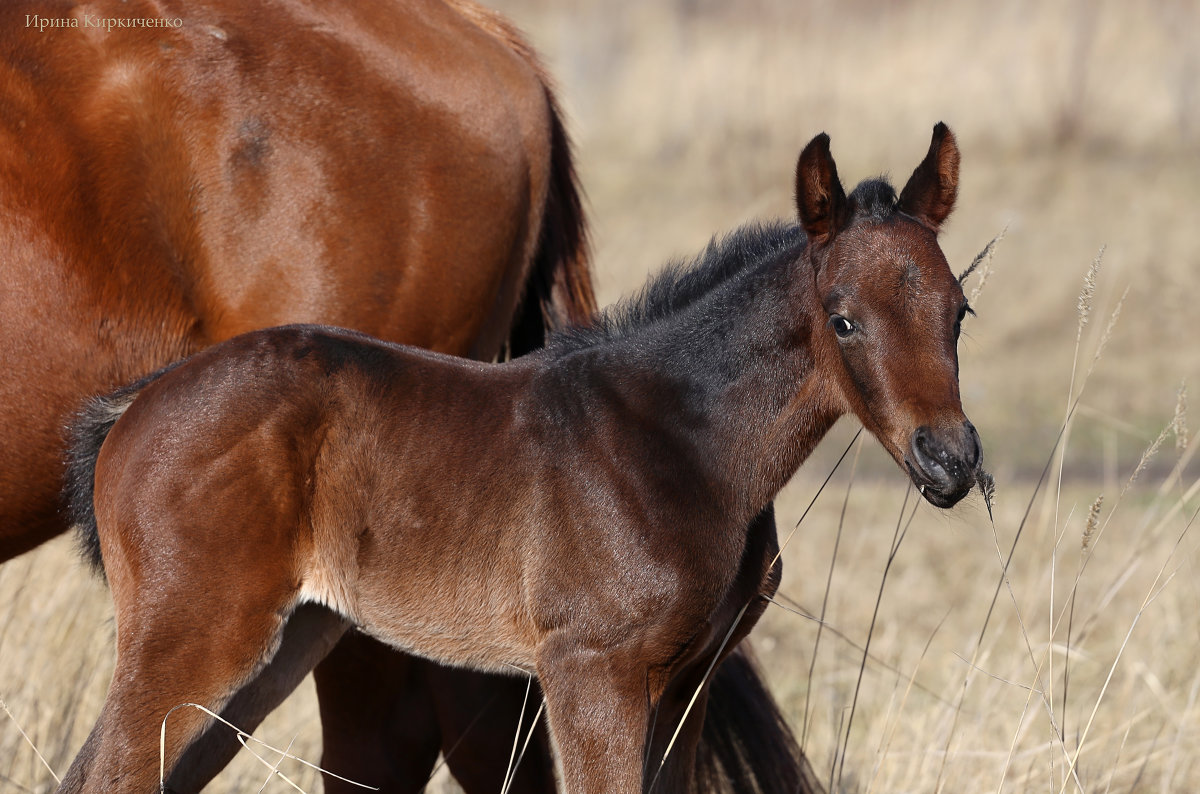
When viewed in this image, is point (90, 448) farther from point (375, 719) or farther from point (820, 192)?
point (820, 192)

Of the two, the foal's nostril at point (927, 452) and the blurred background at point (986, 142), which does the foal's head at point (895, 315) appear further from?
the blurred background at point (986, 142)

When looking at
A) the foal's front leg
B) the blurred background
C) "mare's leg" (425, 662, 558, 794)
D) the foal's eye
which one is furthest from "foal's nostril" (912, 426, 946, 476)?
the blurred background

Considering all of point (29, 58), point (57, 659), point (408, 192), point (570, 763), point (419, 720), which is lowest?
point (57, 659)

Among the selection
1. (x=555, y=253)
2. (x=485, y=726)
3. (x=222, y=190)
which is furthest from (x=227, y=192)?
(x=485, y=726)

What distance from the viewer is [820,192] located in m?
2.60

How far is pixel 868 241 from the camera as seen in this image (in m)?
2.54

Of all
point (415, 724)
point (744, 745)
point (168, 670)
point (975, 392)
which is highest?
point (168, 670)

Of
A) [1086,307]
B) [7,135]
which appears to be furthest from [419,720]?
[1086,307]

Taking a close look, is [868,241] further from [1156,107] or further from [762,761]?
[1156,107]

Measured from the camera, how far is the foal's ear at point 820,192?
2562mm

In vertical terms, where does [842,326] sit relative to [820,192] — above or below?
below

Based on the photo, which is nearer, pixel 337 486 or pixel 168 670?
pixel 168 670

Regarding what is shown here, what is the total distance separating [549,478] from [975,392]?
717 cm

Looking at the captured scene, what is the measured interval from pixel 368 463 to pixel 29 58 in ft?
4.53
